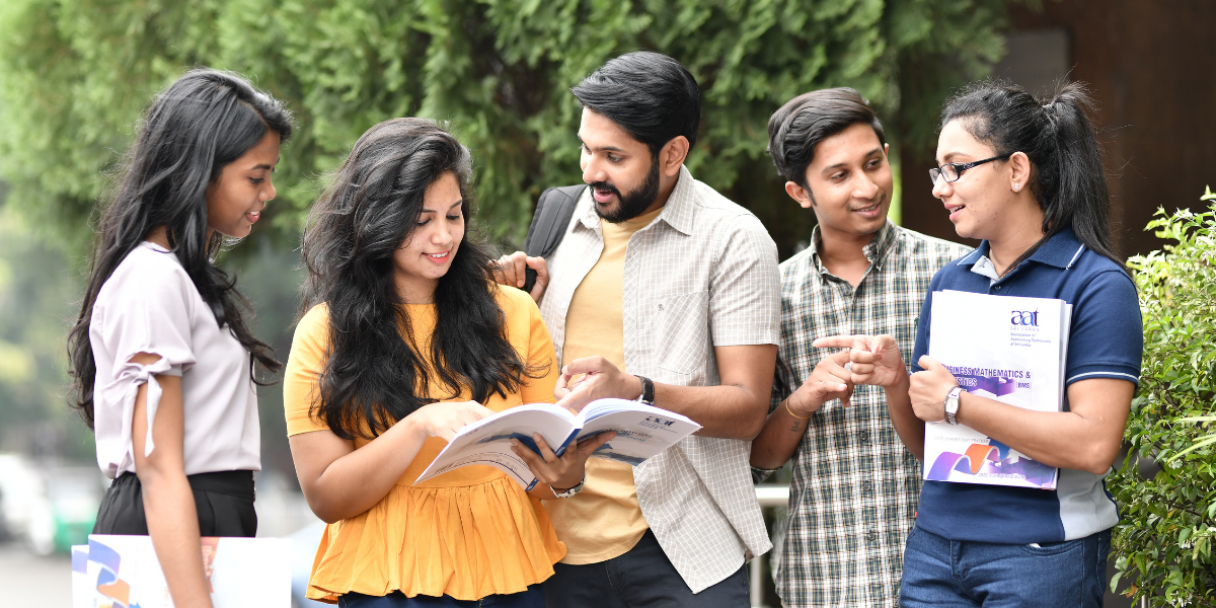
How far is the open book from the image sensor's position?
1.78 meters

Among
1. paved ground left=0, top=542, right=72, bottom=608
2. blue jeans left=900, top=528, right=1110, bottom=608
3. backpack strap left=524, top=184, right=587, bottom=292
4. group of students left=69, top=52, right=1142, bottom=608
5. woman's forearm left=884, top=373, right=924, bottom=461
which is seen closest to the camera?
group of students left=69, top=52, right=1142, bottom=608

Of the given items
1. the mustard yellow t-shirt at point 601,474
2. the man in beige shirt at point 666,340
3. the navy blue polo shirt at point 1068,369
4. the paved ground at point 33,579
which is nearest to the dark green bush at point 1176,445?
the navy blue polo shirt at point 1068,369

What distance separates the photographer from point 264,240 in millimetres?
6531

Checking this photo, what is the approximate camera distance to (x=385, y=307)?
217 cm

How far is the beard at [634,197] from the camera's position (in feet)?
8.30

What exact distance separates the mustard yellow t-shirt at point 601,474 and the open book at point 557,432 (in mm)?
337

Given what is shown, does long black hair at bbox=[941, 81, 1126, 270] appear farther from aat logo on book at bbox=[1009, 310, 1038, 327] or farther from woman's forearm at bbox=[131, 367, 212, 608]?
woman's forearm at bbox=[131, 367, 212, 608]

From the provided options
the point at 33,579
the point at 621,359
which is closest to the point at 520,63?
the point at 621,359

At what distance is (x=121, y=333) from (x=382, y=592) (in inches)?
29.1

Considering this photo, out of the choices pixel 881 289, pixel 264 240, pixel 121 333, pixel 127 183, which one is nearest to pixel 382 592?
pixel 121 333

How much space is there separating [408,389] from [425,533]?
310mm

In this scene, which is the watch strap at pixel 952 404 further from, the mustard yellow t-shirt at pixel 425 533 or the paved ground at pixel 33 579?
the paved ground at pixel 33 579

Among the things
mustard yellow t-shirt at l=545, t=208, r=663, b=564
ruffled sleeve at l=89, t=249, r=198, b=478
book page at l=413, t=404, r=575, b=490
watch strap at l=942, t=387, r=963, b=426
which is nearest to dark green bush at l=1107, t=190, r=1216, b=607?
watch strap at l=942, t=387, r=963, b=426

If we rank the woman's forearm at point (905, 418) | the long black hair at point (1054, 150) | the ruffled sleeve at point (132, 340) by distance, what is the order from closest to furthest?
the ruffled sleeve at point (132, 340), the long black hair at point (1054, 150), the woman's forearm at point (905, 418)
